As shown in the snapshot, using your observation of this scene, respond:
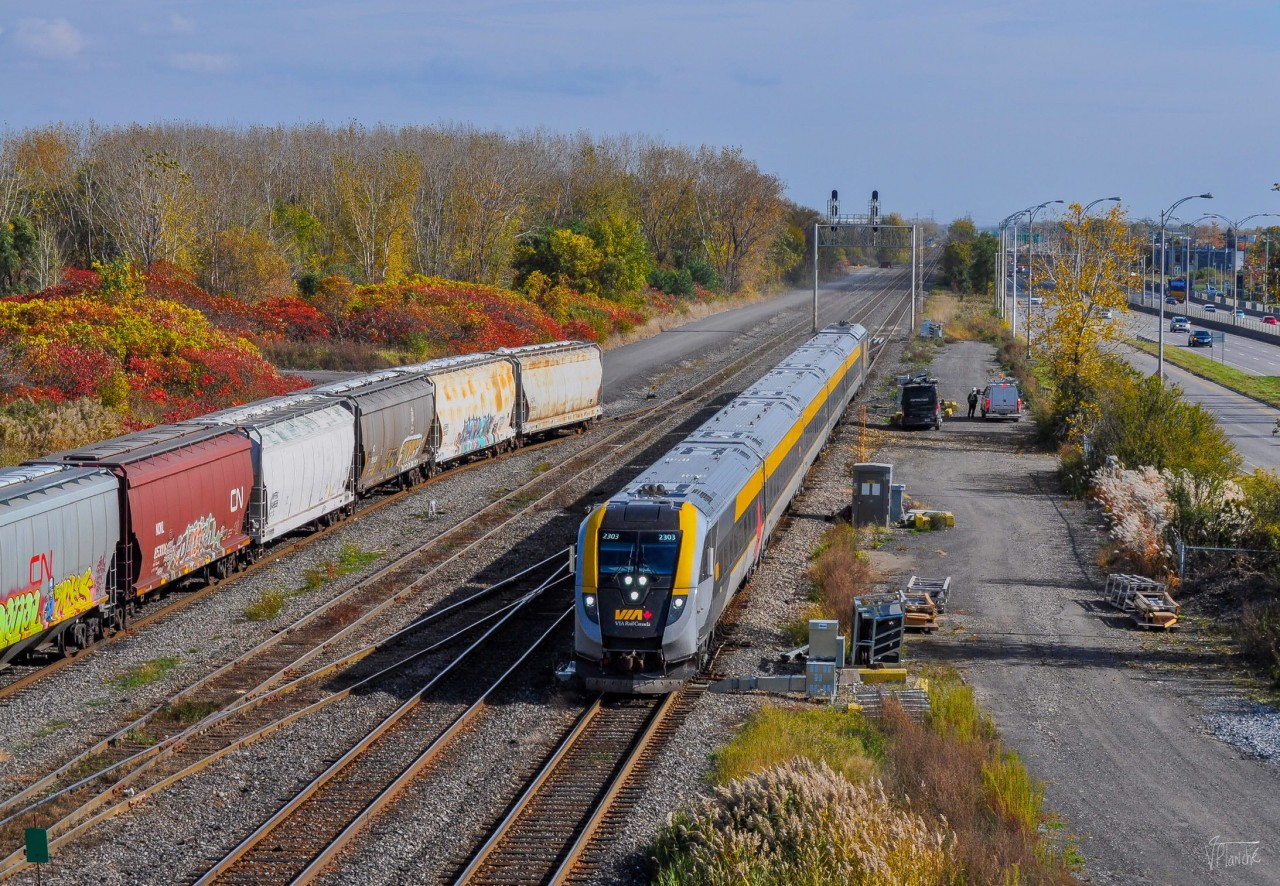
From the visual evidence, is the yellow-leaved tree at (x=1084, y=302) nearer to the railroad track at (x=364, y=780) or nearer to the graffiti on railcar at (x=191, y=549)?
the railroad track at (x=364, y=780)

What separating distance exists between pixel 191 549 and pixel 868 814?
50.4ft

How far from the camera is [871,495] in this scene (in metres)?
30.7

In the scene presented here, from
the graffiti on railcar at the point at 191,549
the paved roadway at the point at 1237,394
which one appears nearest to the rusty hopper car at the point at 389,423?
the graffiti on railcar at the point at 191,549

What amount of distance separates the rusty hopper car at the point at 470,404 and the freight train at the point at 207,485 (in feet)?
0.20

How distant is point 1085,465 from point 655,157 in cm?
8717

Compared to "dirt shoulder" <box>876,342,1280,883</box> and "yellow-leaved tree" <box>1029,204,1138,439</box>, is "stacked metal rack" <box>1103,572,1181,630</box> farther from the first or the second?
"yellow-leaved tree" <box>1029,204,1138,439</box>

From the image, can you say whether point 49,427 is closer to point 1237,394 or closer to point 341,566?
point 341,566

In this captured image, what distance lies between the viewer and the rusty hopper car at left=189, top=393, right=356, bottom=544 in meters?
25.7

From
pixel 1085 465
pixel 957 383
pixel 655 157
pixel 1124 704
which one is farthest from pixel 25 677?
pixel 655 157

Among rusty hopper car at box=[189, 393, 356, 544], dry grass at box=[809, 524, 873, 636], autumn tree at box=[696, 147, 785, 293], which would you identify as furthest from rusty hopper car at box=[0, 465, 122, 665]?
autumn tree at box=[696, 147, 785, 293]

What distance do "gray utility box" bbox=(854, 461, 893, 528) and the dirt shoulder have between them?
0.73 meters

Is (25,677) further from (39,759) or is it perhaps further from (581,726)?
(581,726)

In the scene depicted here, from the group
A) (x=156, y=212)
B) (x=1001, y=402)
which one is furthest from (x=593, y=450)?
(x=156, y=212)

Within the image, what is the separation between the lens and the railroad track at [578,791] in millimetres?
12805
